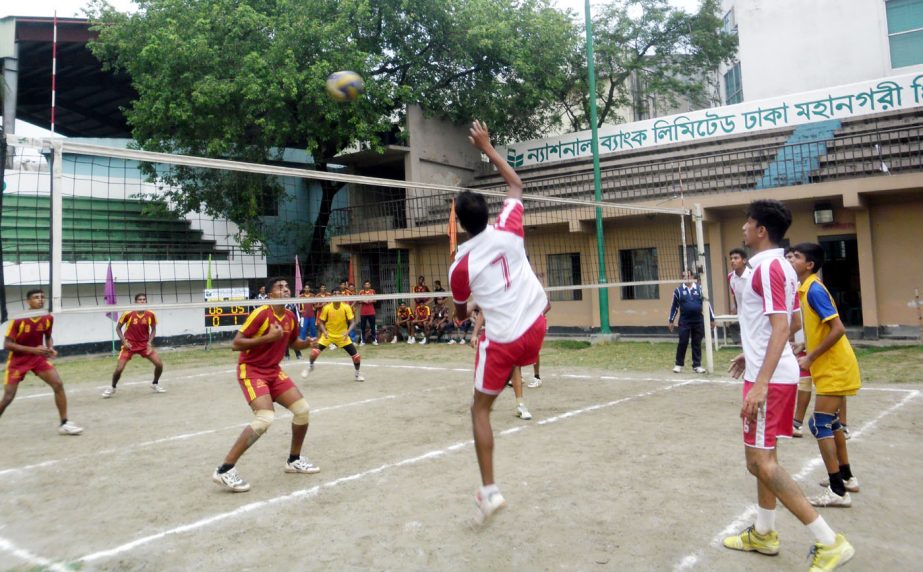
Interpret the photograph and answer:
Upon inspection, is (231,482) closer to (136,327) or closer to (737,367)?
(737,367)

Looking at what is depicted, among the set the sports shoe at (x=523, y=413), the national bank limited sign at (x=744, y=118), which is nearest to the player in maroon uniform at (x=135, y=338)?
the sports shoe at (x=523, y=413)

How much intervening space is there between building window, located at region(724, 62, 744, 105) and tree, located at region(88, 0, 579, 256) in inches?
327

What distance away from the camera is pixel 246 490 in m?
5.18

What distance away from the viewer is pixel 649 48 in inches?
971

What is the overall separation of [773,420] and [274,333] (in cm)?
391

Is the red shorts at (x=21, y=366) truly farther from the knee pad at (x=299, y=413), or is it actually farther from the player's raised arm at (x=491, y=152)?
the player's raised arm at (x=491, y=152)

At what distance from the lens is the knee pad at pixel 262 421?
5.29 meters

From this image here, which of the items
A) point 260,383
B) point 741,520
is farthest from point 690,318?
point 260,383

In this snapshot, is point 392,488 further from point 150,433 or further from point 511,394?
point 511,394

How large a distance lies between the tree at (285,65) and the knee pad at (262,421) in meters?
9.83

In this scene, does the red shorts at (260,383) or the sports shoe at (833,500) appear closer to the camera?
the sports shoe at (833,500)

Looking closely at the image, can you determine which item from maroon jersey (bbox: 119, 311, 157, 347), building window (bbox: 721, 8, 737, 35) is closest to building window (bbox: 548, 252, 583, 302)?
maroon jersey (bbox: 119, 311, 157, 347)

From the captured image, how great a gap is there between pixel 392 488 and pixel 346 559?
1.36m

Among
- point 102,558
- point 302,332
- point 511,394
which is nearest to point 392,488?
point 102,558
